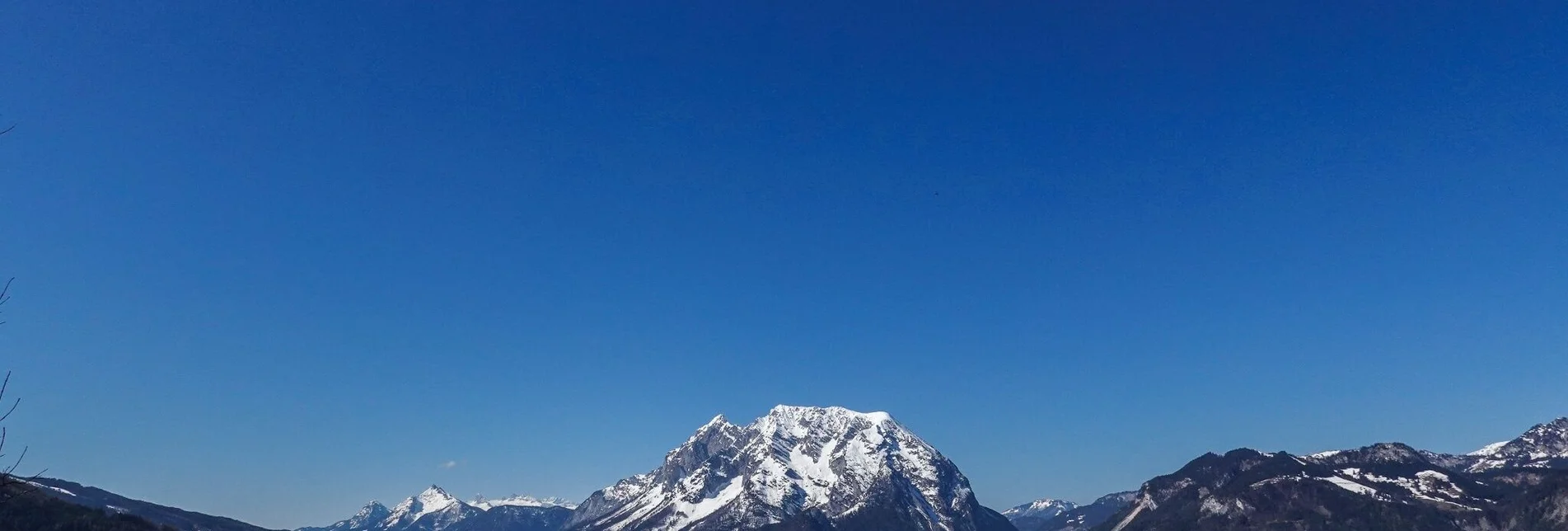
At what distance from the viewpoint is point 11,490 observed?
28.5 metres
